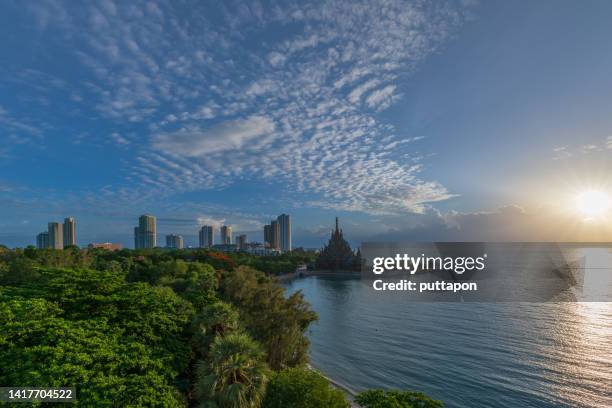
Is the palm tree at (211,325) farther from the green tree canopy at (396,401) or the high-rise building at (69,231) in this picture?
the high-rise building at (69,231)

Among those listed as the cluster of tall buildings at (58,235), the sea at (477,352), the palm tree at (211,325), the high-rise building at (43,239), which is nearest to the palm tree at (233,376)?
the palm tree at (211,325)

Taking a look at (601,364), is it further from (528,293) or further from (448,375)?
(528,293)

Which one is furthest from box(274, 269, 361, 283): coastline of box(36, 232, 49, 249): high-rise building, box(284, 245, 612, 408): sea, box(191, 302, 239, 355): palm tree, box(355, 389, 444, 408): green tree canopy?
box(36, 232, 49, 249): high-rise building

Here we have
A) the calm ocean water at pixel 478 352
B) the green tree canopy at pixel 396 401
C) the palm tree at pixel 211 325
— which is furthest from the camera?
the calm ocean water at pixel 478 352

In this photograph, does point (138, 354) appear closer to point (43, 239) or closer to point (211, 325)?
point (211, 325)

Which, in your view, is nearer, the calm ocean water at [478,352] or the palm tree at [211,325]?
the palm tree at [211,325]

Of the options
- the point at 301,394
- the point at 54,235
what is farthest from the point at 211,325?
the point at 54,235
